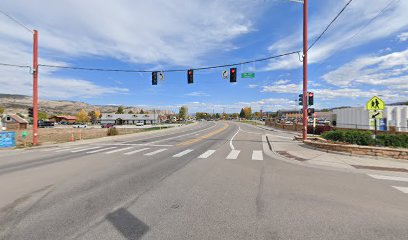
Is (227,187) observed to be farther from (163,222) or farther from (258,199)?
(163,222)

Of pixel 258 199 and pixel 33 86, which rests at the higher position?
pixel 33 86

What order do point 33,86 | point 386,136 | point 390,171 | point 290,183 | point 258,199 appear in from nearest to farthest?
1. point 258,199
2. point 290,183
3. point 390,171
4. point 386,136
5. point 33,86

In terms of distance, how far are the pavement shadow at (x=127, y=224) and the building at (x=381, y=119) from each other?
81.2ft

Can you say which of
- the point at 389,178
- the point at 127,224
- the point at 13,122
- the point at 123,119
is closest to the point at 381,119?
the point at 389,178

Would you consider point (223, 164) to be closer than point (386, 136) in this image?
Yes

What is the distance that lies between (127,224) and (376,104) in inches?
513

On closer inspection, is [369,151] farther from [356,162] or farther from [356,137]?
[356,137]

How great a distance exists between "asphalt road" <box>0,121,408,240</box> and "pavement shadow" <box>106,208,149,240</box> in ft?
0.06

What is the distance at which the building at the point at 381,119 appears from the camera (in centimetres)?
2362

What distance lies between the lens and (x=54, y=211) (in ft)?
15.0

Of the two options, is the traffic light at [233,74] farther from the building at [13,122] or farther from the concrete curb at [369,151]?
the building at [13,122]

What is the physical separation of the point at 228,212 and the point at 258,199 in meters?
1.08

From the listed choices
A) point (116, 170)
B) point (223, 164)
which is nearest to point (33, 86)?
point (116, 170)

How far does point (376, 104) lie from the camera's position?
1159 cm
